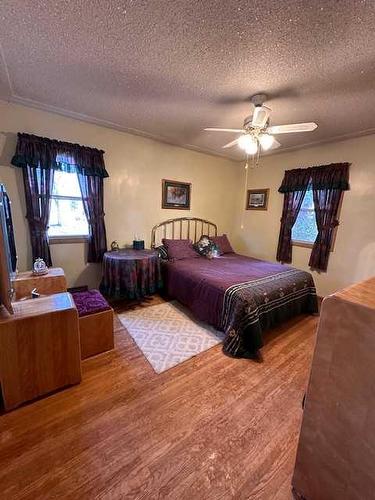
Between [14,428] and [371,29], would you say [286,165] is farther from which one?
[14,428]

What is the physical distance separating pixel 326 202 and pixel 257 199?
1362 mm

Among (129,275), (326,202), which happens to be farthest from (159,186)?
(326,202)

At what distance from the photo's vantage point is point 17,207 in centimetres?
269

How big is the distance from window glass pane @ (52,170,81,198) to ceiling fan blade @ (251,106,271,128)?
241 centimetres

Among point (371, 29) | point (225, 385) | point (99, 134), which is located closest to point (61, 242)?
point (99, 134)

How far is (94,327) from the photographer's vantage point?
2031 mm

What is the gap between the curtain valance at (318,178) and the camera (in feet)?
10.4

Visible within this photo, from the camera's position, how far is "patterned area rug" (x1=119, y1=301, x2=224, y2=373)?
6.87 ft

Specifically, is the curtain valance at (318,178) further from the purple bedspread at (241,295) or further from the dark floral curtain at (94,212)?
the dark floral curtain at (94,212)

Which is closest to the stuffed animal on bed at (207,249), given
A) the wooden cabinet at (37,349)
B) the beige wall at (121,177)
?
the beige wall at (121,177)

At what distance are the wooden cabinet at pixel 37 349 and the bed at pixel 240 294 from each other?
141cm

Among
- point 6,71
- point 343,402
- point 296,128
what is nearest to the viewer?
point 343,402

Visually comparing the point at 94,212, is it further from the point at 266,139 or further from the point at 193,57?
the point at 266,139

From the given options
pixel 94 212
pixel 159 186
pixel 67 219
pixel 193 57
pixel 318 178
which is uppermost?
pixel 193 57
